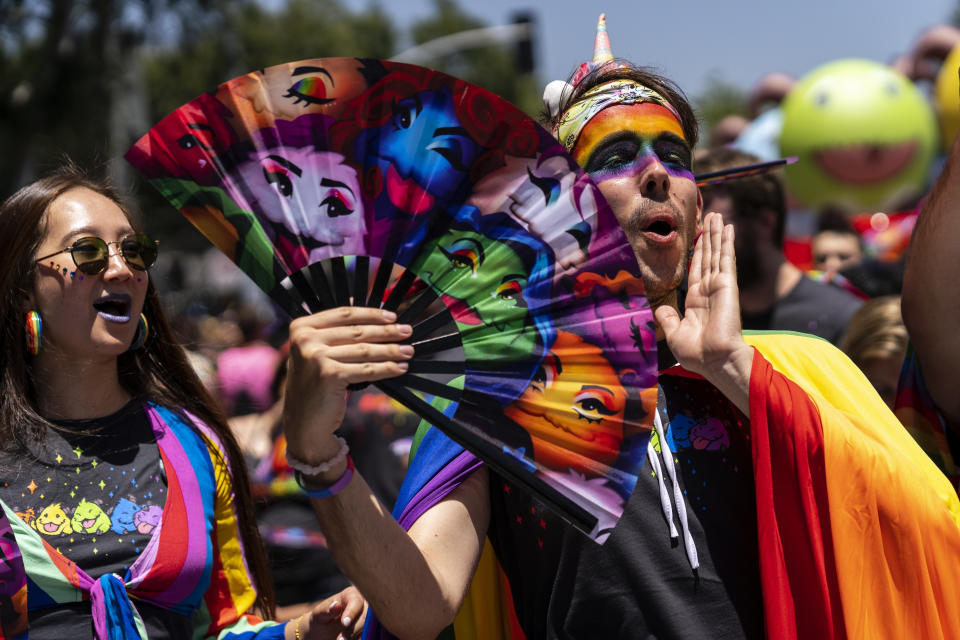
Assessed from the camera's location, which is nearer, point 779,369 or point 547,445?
point 547,445

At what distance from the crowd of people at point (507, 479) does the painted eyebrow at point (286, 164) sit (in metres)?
0.26

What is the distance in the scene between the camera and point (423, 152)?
68.2 inches

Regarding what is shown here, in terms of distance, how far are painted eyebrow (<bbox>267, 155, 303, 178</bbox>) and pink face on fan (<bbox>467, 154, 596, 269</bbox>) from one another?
285 mm

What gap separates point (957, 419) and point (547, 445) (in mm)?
976

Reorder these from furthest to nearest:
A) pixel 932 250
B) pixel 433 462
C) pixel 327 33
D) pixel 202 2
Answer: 1. pixel 327 33
2. pixel 202 2
3. pixel 932 250
4. pixel 433 462

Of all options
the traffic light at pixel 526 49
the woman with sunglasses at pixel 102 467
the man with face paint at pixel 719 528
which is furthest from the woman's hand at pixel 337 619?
the traffic light at pixel 526 49

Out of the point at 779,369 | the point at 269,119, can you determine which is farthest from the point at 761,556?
the point at 269,119

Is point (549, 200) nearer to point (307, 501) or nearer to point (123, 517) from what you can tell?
point (123, 517)

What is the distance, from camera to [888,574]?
1.82 m

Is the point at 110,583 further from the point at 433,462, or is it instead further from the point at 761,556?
the point at 761,556

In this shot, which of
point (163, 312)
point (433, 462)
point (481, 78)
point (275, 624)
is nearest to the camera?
point (433, 462)

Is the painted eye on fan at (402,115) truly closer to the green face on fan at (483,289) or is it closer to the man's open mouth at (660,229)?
the green face on fan at (483,289)

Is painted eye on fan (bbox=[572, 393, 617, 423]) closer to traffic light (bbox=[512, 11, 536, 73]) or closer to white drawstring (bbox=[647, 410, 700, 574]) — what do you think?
white drawstring (bbox=[647, 410, 700, 574])

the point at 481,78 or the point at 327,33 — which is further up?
the point at 327,33
